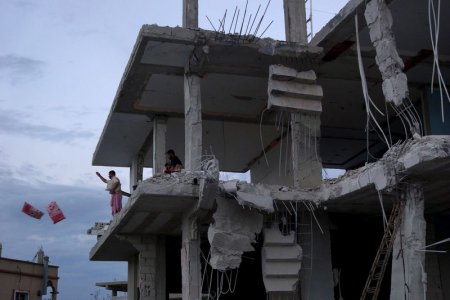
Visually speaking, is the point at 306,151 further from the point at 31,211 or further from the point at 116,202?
the point at 31,211

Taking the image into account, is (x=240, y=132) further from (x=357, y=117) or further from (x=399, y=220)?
(x=399, y=220)

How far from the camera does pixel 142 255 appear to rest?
13.7m

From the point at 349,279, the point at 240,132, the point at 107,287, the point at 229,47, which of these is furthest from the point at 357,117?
the point at 107,287

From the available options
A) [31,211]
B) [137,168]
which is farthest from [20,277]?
[137,168]

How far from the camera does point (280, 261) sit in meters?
11.2

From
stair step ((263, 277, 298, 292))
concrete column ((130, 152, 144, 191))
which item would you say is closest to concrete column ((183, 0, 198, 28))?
stair step ((263, 277, 298, 292))

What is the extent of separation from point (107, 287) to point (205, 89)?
67.5 feet

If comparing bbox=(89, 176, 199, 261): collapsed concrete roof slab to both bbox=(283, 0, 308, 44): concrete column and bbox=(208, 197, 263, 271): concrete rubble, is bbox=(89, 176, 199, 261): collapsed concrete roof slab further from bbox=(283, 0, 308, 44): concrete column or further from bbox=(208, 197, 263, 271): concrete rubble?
bbox=(283, 0, 308, 44): concrete column

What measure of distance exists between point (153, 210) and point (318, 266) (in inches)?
132

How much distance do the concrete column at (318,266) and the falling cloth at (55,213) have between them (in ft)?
31.7

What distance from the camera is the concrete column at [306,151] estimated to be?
11.6m

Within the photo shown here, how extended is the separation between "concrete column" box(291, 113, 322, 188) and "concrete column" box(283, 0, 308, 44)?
1809mm

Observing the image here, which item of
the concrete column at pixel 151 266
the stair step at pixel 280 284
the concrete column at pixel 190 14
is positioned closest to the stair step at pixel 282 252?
the stair step at pixel 280 284

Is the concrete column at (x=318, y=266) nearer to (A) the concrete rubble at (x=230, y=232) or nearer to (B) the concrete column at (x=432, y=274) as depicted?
(A) the concrete rubble at (x=230, y=232)
